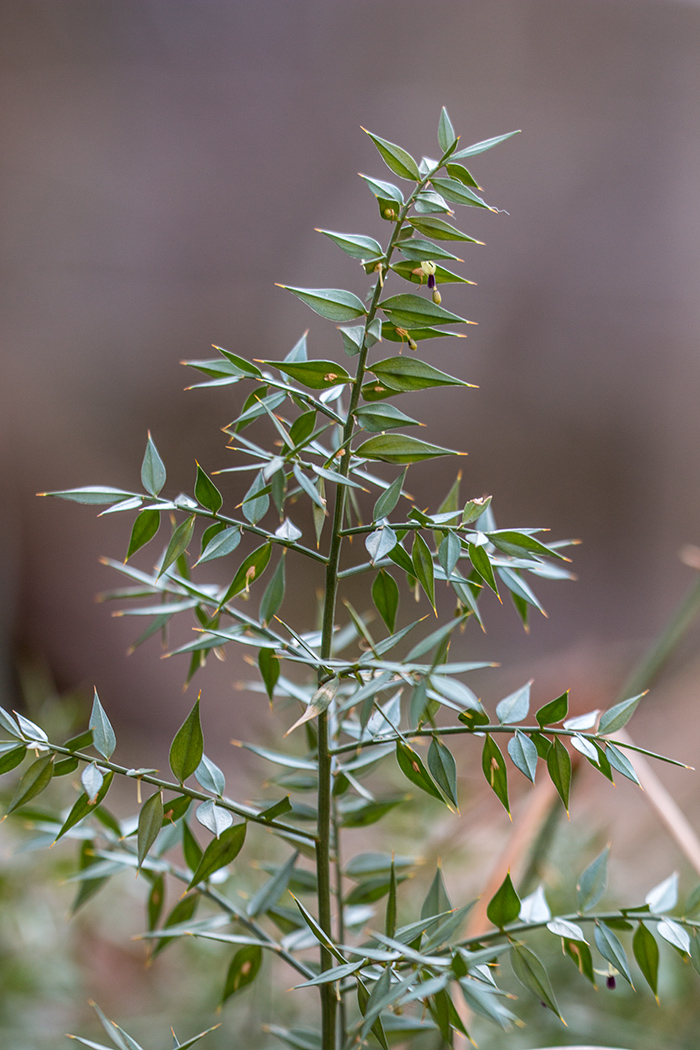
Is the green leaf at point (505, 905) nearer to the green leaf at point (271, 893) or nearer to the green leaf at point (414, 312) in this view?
the green leaf at point (271, 893)

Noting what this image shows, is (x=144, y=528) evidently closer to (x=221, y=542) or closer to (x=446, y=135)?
(x=221, y=542)

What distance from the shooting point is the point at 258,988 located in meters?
0.54

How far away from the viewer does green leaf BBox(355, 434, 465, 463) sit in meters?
0.23

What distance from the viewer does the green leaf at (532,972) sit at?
0.25 meters

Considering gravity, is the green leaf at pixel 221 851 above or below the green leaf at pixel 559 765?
below

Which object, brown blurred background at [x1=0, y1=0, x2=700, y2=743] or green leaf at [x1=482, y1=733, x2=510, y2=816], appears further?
brown blurred background at [x1=0, y1=0, x2=700, y2=743]

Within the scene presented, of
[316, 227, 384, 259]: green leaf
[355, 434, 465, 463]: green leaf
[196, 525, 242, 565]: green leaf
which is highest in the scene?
[316, 227, 384, 259]: green leaf

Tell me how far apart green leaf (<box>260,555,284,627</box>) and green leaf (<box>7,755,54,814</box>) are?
92 mm

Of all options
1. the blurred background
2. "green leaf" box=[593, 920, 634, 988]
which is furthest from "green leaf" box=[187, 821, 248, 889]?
the blurred background

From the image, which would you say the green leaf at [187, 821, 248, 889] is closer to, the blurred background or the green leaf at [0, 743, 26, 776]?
the green leaf at [0, 743, 26, 776]

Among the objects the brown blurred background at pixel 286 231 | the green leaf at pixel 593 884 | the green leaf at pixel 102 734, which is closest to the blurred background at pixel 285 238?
the brown blurred background at pixel 286 231

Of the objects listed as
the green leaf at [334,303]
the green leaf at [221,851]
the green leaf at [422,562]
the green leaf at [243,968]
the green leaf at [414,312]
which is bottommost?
the green leaf at [243,968]

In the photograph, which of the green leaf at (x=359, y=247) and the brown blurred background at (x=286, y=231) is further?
the brown blurred background at (x=286, y=231)

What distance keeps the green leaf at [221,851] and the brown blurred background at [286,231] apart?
53.3 inches
